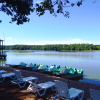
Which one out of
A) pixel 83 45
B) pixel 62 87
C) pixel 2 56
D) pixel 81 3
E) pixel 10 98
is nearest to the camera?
pixel 62 87

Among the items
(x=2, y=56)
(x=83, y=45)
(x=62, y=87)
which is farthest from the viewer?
(x=83, y=45)

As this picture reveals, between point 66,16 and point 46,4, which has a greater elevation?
point 46,4

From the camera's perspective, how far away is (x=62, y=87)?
485cm

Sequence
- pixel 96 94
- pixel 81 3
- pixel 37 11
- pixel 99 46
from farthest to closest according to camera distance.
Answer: pixel 99 46 < pixel 37 11 < pixel 81 3 < pixel 96 94

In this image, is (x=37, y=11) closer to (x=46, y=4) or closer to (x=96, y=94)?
(x=46, y=4)

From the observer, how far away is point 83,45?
132125mm

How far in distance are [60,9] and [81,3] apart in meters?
0.96

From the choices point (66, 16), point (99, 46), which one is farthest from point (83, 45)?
point (66, 16)

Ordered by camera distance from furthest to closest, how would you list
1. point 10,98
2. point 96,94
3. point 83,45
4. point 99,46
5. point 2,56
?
point 99,46, point 83,45, point 2,56, point 10,98, point 96,94

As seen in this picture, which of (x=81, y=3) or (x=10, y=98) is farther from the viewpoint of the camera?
(x=81, y=3)

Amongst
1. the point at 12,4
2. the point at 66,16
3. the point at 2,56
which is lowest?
the point at 2,56

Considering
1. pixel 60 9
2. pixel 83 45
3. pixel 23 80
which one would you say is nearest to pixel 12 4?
pixel 60 9

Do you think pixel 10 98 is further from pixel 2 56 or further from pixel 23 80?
pixel 2 56

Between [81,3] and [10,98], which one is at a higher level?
[81,3]
